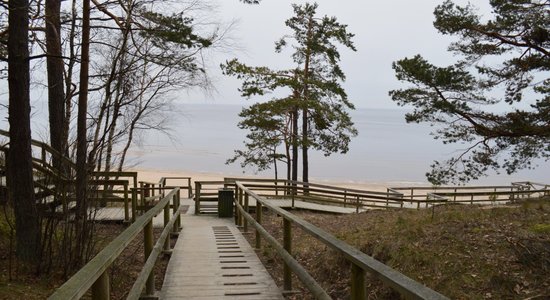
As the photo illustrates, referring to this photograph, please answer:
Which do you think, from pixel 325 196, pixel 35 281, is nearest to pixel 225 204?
pixel 325 196

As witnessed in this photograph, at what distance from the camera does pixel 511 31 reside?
471 inches

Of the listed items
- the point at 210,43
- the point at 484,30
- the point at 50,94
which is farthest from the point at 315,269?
the point at 50,94

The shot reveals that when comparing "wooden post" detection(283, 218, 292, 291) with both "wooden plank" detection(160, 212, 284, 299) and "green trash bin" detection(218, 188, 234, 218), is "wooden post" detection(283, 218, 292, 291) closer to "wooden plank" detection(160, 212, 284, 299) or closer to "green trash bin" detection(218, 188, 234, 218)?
"wooden plank" detection(160, 212, 284, 299)

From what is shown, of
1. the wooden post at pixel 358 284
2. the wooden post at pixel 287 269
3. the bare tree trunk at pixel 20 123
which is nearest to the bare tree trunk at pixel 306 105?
the bare tree trunk at pixel 20 123

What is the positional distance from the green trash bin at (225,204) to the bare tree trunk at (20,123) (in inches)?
327

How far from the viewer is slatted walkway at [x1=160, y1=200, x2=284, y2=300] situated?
4.55 meters

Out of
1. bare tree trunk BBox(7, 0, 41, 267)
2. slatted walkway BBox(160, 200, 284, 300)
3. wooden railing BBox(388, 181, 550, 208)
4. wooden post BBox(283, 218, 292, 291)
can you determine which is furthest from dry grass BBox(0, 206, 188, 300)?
wooden railing BBox(388, 181, 550, 208)

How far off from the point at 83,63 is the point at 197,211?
300 inches

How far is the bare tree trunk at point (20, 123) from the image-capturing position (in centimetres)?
611

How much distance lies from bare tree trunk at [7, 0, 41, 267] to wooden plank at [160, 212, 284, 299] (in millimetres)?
1991

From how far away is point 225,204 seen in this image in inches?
570

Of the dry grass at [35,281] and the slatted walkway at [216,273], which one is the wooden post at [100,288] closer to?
the slatted walkway at [216,273]

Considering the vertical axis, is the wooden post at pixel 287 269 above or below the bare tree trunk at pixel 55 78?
below

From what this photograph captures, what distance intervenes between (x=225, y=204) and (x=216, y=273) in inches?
360
